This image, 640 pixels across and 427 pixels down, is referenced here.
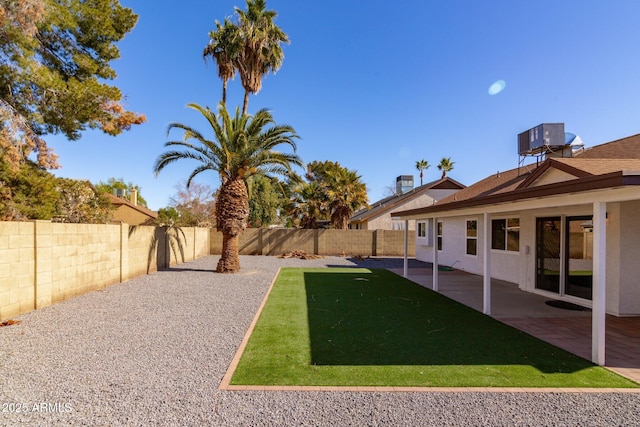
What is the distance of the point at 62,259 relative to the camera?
7730mm

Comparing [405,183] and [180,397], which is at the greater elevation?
[405,183]

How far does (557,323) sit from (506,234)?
5.13 meters

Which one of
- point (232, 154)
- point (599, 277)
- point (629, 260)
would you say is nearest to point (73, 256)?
point (232, 154)

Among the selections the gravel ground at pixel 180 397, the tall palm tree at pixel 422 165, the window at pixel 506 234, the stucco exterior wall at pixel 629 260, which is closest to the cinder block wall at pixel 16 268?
the gravel ground at pixel 180 397

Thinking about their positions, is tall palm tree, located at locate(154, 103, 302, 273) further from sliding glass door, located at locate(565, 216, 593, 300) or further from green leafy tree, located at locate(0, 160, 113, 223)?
sliding glass door, located at locate(565, 216, 593, 300)

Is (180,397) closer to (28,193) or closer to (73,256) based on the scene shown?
(73,256)

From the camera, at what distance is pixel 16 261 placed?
6336 mm

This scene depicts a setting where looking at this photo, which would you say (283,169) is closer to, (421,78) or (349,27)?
(349,27)

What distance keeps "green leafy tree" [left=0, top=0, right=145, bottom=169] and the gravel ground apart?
7.12m

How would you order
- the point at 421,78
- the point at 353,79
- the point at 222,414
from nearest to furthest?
the point at 222,414 < the point at 421,78 < the point at 353,79

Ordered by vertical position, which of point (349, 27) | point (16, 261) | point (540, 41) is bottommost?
point (16, 261)

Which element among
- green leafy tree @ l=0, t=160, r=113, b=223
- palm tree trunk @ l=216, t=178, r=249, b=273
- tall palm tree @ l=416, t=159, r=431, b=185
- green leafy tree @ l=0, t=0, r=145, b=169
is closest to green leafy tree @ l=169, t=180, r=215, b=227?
green leafy tree @ l=0, t=160, r=113, b=223

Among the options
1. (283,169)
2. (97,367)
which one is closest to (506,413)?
(97,367)

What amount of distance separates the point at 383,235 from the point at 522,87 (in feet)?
37.8
